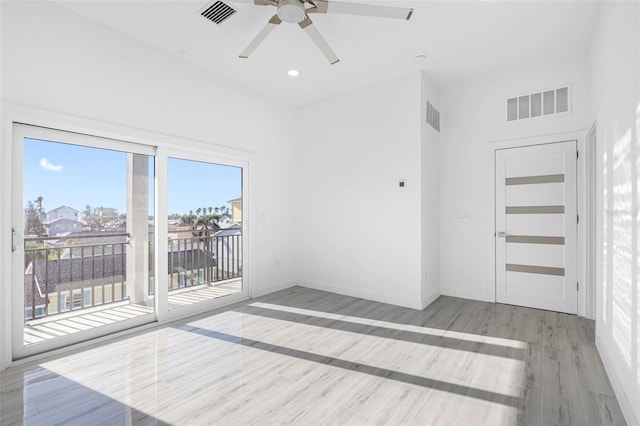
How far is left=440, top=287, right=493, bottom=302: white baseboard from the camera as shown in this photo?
4.38 m

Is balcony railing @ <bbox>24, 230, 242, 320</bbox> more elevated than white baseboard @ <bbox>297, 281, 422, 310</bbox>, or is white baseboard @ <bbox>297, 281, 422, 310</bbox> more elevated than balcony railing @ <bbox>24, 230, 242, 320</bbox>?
balcony railing @ <bbox>24, 230, 242, 320</bbox>

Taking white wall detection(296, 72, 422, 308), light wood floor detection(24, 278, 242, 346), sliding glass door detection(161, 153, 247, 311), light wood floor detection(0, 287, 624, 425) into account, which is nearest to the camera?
light wood floor detection(0, 287, 624, 425)

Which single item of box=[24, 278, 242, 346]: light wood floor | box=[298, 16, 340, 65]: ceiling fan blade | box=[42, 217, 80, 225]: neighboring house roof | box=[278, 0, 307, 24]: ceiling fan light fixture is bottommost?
box=[24, 278, 242, 346]: light wood floor

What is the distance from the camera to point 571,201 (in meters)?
3.82

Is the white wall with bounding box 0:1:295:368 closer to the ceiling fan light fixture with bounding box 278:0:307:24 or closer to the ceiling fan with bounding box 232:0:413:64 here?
the ceiling fan with bounding box 232:0:413:64

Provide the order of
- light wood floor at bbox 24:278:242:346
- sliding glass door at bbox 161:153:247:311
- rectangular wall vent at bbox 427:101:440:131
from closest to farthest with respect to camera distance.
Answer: light wood floor at bbox 24:278:242:346, sliding glass door at bbox 161:153:247:311, rectangular wall vent at bbox 427:101:440:131

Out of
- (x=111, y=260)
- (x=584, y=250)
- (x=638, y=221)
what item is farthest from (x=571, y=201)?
(x=111, y=260)

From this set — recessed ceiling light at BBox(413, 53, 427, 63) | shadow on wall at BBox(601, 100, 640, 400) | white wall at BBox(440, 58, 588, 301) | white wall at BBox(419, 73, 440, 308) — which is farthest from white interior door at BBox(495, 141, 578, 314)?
recessed ceiling light at BBox(413, 53, 427, 63)

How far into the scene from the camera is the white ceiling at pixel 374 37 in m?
2.86

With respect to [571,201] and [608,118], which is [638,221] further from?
[571,201]

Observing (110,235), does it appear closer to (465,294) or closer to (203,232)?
(203,232)

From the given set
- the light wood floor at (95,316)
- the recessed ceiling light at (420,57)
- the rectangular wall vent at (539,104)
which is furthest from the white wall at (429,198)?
the light wood floor at (95,316)

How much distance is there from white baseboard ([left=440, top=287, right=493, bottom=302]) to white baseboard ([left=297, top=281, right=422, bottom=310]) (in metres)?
0.85

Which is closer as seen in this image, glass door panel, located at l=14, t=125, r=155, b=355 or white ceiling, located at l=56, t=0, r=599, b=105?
glass door panel, located at l=14, t=125, r=155, b=355
